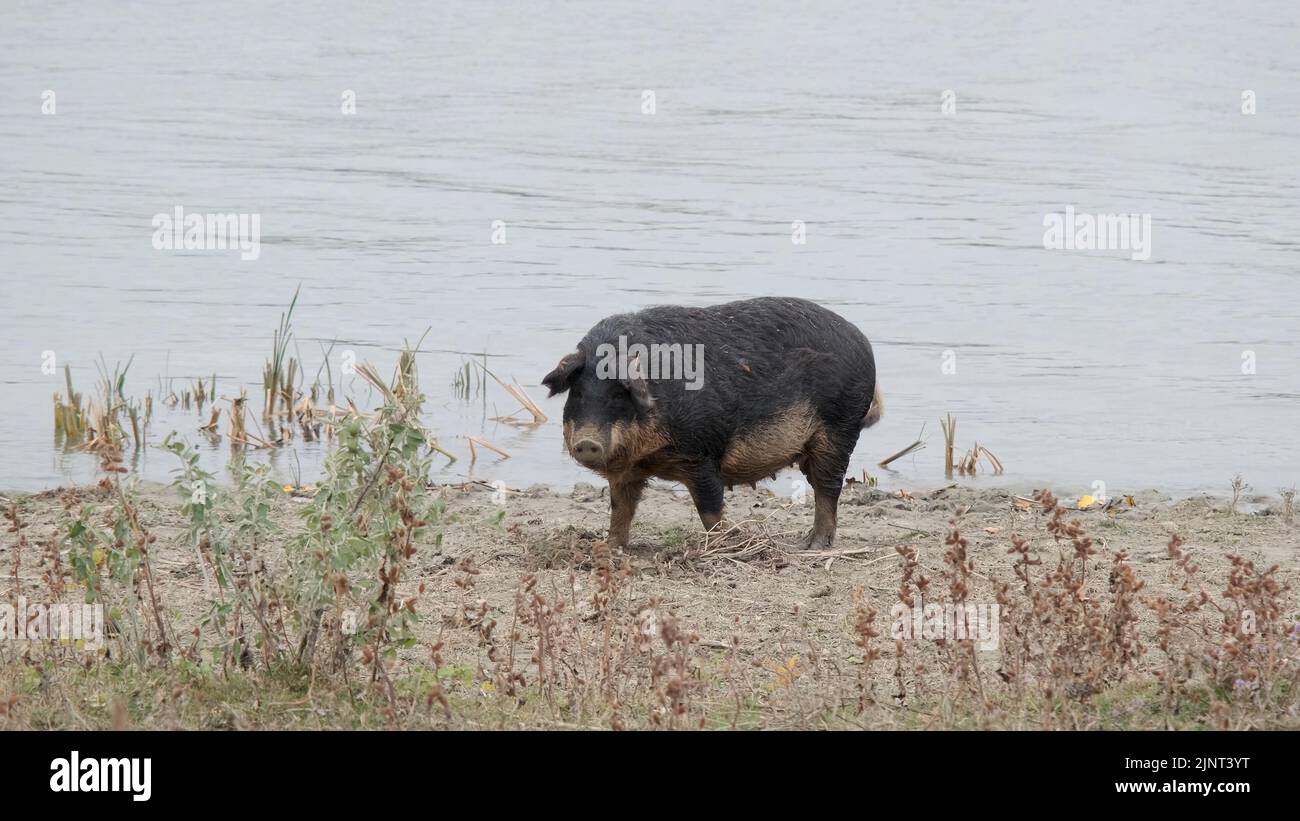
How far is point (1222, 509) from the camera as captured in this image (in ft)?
33.8

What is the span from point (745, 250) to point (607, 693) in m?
13.6

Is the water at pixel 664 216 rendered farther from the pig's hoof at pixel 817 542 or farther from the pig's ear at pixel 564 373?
the pig's ear at pixel 564 373

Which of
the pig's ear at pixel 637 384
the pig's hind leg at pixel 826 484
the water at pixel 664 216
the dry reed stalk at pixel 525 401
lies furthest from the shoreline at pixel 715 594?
the dry reed stalk at pixel 525 401

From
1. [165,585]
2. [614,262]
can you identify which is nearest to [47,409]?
[165,585]

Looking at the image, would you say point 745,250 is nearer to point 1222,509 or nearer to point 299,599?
point 1222,509

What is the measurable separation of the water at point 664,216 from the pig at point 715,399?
2536mm

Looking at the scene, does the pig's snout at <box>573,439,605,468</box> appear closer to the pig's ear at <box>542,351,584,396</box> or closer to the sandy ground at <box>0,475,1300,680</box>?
the pig's ear at <box>542,351,584,396</box>

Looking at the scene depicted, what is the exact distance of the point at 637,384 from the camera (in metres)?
8.39

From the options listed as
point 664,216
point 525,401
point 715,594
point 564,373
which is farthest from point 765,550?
point 664,216

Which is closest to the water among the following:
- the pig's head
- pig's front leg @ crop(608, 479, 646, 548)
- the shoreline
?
the shoreline

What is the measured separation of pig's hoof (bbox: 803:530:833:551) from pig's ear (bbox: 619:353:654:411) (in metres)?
1.40

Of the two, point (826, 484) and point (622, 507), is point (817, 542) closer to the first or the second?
point (826, 484)

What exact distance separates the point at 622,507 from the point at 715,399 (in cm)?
78

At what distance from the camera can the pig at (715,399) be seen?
27.7 feet
